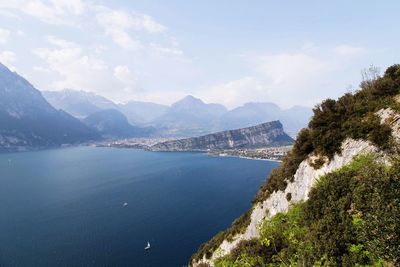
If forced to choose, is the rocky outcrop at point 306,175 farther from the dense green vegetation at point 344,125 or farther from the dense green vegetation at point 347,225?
the dense green vegetation at point 347,225

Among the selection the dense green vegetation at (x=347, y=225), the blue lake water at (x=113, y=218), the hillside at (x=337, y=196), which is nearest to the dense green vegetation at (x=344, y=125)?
the hillside at (x=337, y=196)

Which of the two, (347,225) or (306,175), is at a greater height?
(306,175)

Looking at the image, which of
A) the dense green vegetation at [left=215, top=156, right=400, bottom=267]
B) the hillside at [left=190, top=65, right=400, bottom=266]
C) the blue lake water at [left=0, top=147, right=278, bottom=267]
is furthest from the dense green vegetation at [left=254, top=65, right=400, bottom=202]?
the blue lake water at [left=0, top=147, right=278, bottom=267]

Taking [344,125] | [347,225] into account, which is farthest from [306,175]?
[347,225]

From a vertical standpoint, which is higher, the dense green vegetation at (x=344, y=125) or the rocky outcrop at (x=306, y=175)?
the dense green vegetation at (x=344, y=125)

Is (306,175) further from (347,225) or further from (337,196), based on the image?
(347,225)

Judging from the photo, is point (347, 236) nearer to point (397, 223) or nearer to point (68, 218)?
point (397, 223)

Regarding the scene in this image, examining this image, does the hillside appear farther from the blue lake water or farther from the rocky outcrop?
the blue lake water

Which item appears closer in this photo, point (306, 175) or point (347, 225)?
point (347, 225)
